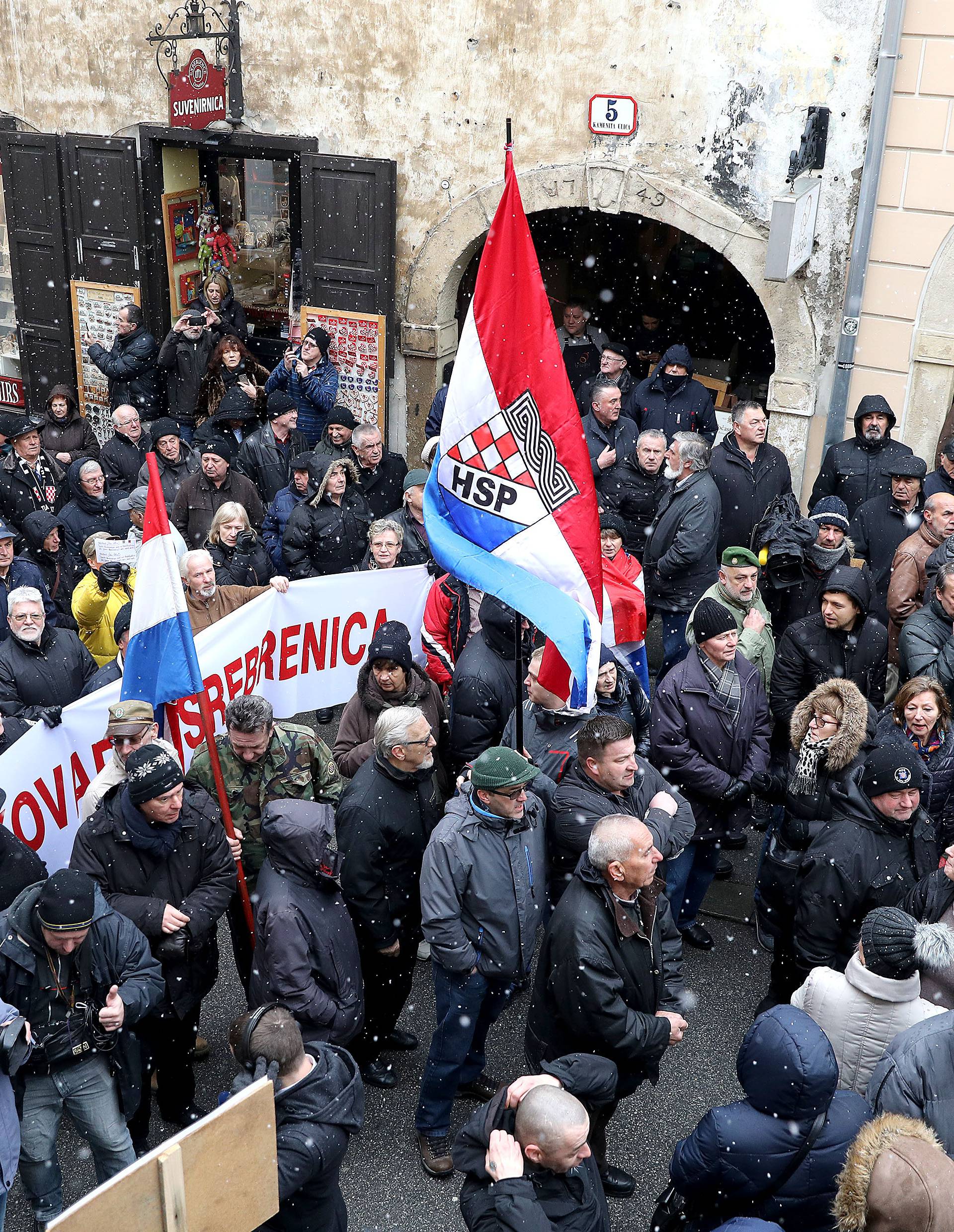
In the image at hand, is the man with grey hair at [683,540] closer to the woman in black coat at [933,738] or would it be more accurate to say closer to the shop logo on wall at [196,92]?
the woman in black coat at [933,738]

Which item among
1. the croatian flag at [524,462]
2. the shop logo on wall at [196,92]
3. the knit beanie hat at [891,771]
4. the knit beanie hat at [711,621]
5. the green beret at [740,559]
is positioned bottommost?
the knit beanie hat at [891,771]

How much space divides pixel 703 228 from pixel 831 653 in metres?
4.67

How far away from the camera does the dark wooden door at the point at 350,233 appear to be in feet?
34.3

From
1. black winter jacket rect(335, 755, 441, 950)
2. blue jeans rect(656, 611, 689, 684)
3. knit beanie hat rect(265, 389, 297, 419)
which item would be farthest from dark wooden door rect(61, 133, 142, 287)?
black winter jacket rect(335, 755, 441, 950)

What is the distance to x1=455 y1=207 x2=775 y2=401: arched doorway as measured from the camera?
1279cm

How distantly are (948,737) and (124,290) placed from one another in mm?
8988

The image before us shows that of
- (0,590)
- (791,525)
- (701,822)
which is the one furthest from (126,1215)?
(791,525)

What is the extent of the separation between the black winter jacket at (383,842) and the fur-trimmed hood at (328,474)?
335 cm

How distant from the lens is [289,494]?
8.20 meters

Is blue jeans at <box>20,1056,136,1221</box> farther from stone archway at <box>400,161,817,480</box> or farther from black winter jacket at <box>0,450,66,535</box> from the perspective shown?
stone archway at <box>400,161,817,480</box>

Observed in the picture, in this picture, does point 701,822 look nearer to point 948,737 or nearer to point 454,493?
point 948,737

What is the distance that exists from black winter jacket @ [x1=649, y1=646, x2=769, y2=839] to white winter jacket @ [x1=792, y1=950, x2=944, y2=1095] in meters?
1.50

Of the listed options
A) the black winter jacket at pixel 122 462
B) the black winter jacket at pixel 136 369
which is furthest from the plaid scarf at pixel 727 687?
the black winter jacket at pixel 136 369

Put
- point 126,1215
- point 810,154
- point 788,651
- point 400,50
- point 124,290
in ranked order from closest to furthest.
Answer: point 126,1215
point 788,651
point 810,154
point 400,50
point 124,290
